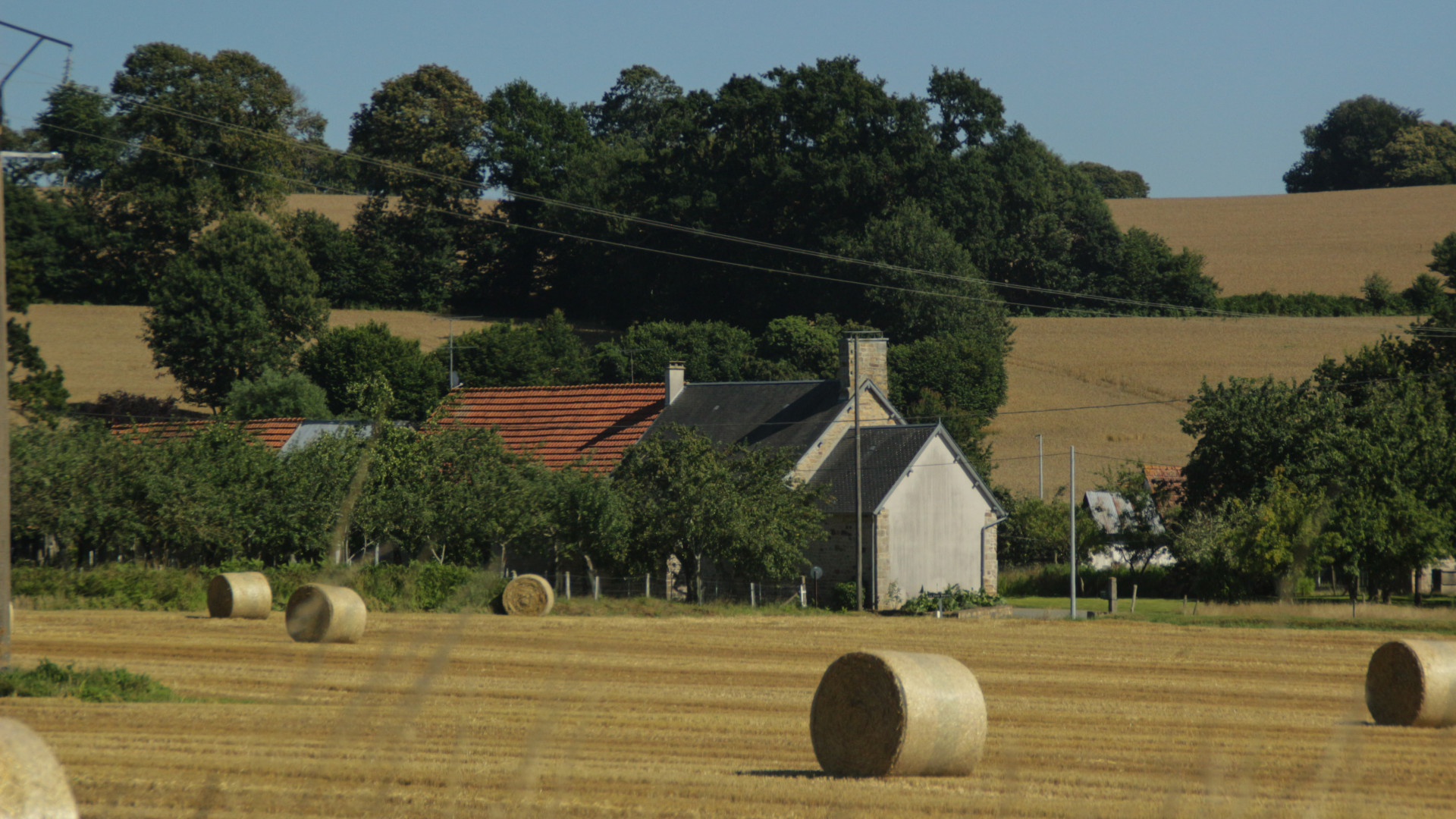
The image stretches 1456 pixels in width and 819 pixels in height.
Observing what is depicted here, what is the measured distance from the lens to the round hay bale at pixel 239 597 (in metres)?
28.4

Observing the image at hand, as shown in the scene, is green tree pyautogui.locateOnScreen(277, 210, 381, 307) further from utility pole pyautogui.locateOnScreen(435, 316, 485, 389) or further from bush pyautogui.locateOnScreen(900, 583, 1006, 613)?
bush pyautogui.locateOnScreen(900, 583, 1006, 613)

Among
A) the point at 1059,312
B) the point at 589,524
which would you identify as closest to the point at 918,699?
the point at 589,524

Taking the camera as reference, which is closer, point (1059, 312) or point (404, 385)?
point (404, 385)

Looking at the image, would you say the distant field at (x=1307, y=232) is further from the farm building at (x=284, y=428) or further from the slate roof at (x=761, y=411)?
the farm building at (x=284, y=428)

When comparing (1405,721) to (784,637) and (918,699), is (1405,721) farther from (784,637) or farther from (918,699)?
(784,637)

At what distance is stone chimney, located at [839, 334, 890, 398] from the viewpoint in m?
45.7

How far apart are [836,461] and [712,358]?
26951mm

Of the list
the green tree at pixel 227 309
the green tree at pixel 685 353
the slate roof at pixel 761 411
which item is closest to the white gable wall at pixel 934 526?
the slate roof at pixel 761 411

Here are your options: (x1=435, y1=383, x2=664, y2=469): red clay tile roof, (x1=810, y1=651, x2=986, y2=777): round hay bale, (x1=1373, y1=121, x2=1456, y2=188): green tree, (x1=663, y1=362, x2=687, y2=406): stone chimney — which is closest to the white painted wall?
(x1=435, y1=383, x2=664, y2=469): red clay tile roof

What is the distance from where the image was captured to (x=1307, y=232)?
114 m

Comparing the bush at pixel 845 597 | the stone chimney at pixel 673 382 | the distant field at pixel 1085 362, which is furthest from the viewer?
the distant field at pixel 1085 362

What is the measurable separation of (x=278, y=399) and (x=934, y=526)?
97.9 ft

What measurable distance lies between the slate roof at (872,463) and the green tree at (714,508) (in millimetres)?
1906

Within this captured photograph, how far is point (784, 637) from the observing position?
28281 millimetres
